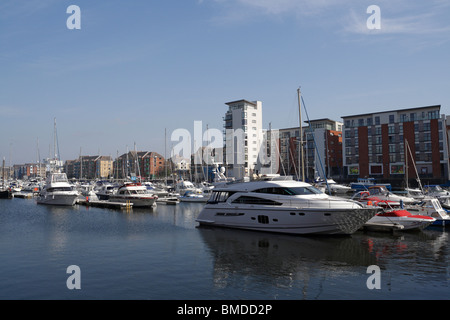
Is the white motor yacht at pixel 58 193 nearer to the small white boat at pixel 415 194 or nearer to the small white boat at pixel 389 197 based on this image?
the small white boat at pixel 389 197

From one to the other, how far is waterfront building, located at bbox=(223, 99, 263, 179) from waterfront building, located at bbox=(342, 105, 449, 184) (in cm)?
2892

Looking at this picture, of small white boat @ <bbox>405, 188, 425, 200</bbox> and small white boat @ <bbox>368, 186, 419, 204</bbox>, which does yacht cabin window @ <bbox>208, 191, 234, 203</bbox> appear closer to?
small white boat @ <bbox>368, 186, 419, 204</bbox>

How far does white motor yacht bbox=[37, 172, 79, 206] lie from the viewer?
55000 mm

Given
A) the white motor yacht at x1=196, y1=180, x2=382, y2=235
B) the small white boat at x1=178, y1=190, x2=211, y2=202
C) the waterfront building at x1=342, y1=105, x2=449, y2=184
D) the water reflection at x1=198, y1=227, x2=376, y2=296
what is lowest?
the small white boat at x1=178, y1=190, x2=211, y2=202

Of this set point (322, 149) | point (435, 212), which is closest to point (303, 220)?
point (435, 212)

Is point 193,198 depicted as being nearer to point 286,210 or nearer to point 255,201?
point 255,201

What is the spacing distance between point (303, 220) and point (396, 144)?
78.2 m

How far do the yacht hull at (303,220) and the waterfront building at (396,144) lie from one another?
6984 cm

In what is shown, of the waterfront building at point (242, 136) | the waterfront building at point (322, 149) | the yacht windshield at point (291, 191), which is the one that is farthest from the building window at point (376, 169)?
the yacht windshield at point (291, 191)

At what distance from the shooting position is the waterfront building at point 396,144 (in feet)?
278

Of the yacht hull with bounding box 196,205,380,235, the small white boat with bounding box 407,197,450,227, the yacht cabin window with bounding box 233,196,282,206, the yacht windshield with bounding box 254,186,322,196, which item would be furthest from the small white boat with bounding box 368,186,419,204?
the yacht cabin window with bounding box 233,196,282,206
